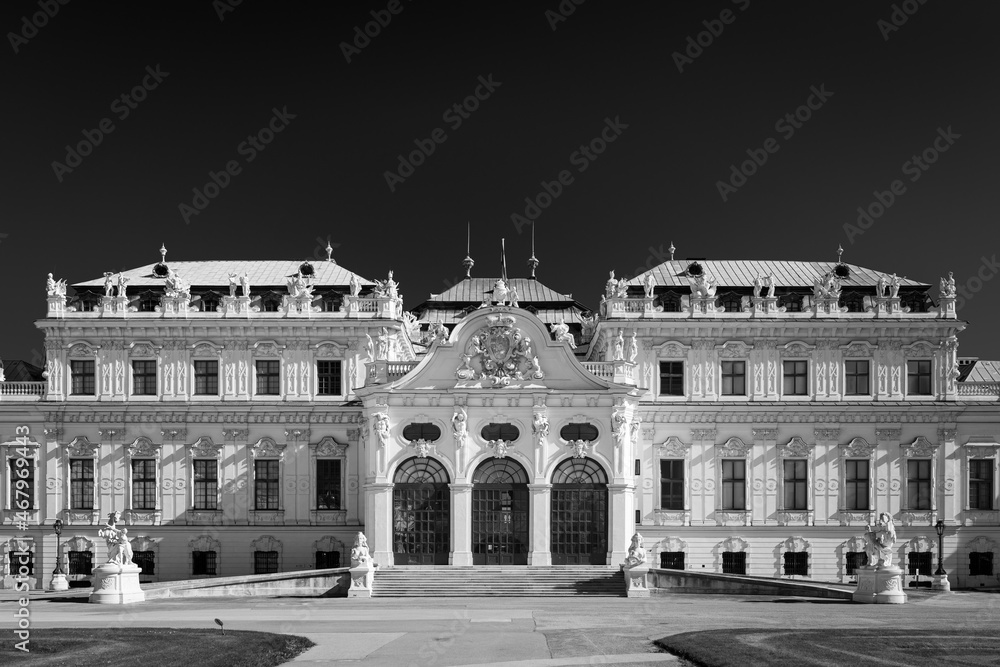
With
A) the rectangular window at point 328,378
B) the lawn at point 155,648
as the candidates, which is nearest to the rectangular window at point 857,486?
the rectangular window at point 328,378

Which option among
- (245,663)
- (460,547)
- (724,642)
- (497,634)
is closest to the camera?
(245,663)

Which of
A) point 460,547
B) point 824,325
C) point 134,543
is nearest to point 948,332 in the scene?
point 824,325

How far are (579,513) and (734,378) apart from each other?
440 inches

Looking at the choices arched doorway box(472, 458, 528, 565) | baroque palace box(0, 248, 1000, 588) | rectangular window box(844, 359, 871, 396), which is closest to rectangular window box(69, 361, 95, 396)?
baroque palace box(0, 248, 1000, 588)

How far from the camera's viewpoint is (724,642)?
34.7m

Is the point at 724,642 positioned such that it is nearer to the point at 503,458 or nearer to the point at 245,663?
the point at 245,663

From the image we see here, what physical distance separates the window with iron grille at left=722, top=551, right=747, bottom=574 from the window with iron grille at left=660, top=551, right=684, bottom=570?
6.69 ft

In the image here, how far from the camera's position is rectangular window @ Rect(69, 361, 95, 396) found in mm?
65750

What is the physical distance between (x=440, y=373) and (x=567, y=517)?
8534mm

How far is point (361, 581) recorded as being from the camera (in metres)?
54.4

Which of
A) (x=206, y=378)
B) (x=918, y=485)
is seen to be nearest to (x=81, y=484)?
(x=206, y=378)

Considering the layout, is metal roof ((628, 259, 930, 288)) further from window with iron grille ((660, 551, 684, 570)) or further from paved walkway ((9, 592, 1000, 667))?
paved walkway ((9, 592, 1000, 667))

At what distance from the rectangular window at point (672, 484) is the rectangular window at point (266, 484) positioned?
60.8 ft

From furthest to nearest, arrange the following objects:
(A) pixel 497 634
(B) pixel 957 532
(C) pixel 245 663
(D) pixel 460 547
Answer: (B) pixel 957 532
(D) pixel 460 547
(A) pixel 497 634
(C) pixel 245 663
